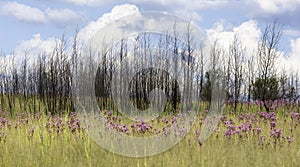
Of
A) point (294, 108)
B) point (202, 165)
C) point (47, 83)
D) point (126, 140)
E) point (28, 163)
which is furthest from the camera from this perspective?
point (47, 83)

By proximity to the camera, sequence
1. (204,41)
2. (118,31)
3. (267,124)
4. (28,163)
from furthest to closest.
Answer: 1. (267,124)
2. (204,41)
3. (118,31)
4. (28,163)

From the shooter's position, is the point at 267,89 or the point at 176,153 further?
the point at 267,89

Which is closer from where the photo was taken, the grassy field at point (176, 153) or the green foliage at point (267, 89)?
the grassy field at point (176, 153)

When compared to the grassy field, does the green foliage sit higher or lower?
higher

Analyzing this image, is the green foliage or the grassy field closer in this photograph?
the grassy field

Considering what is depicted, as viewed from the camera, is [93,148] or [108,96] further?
[108,96]

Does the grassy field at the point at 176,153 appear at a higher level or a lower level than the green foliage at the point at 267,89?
lower

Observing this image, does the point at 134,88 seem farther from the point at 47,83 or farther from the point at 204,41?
the point at 204,41

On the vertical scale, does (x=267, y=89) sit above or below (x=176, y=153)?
above

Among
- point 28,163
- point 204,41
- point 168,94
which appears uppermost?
point 204,41

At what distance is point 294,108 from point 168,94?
477 centimetres

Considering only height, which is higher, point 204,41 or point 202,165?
point 204,41

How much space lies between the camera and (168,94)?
12203 mm

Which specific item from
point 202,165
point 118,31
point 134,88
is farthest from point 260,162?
point 134,88
